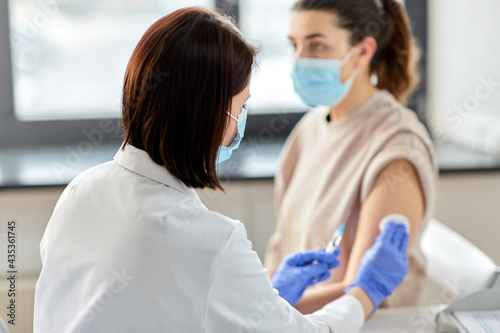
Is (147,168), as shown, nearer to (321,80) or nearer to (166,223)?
(166,223)

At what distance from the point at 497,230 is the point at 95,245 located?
2.10 metres

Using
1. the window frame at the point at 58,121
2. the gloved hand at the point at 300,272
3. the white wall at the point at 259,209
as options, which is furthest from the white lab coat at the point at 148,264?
the window frame at the point at 58,121

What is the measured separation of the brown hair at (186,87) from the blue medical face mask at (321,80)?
748 mm

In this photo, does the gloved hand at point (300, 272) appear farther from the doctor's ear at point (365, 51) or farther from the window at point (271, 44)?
the window at point (271, 44)

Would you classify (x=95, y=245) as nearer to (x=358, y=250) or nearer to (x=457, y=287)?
(x=358, y=250)

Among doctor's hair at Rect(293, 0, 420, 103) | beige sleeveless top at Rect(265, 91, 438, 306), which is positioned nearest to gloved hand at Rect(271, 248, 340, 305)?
beige sleeveless top at Rect(265, 91, 438, 306)

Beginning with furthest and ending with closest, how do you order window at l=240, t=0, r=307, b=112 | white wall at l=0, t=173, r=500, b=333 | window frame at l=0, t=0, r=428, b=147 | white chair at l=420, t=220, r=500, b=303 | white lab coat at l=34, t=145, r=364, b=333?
window at l=240, t=0, r=307, b=112
window frame at l=0, t=0, r=428, b=147
white wall at l=0, t=173, r=500, b=333
white chair at l=420, t=220, r=500, b=303
white lab coat at l=34, t=145, r=364, b=333

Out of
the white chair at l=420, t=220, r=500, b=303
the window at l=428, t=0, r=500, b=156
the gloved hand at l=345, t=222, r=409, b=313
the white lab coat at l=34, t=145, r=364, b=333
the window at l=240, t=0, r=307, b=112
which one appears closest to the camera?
the white lab coat at l=34, t=145, r=364, b=333

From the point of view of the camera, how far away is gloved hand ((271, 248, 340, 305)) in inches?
53.3

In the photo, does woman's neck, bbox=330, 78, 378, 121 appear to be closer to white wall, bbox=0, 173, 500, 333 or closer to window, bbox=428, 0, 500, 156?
white wall, bbox=0, 173, 500, 333

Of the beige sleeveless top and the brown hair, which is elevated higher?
the brown hair

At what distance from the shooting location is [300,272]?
136 cm

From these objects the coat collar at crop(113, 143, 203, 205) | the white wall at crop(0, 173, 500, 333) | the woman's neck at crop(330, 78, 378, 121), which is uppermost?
the coat collar at crop(113, 143, 203, 205)

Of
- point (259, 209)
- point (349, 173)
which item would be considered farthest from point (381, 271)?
point (259, 209)
